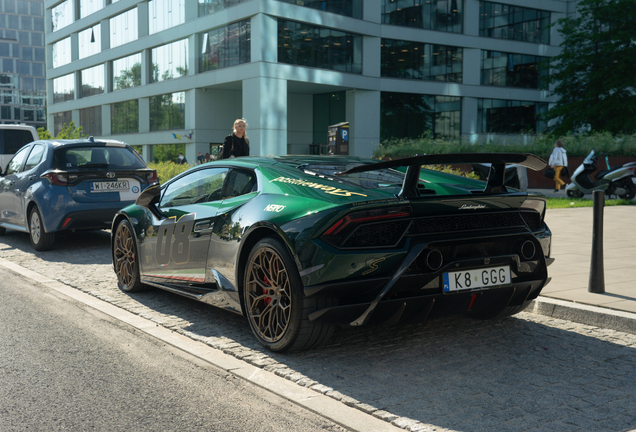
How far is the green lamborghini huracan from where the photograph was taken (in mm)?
3891

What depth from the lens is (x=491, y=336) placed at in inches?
189

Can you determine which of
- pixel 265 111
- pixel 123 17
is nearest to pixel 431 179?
pixel 265 111

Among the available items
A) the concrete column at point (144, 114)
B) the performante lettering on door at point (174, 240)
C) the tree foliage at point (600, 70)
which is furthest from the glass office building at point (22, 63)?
the performante lettering on door at point (174, 240)

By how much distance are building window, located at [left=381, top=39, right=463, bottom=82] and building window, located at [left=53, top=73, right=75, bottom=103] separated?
32.2m

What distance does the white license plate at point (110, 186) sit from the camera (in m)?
9.37

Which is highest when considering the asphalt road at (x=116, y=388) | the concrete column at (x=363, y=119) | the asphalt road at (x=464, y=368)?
the concrete column at (x=363, y=119)

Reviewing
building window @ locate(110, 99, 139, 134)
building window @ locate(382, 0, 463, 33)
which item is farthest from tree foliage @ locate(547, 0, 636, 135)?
building window @ locate(110, 99, 139, 134)

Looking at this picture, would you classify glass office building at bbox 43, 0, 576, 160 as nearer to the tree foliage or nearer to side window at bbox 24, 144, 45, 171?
the tree foliage

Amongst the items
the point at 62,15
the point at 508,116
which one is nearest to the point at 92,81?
Answer: the point at 62,15

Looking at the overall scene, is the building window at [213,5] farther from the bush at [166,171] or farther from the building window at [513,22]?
the bush at [166,171]

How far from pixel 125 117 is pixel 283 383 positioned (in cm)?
4942

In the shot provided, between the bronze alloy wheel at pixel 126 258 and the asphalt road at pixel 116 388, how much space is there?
107 centimetres

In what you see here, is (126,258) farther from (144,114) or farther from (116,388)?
(144,114)

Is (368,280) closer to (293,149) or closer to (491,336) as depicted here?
(491,336)
